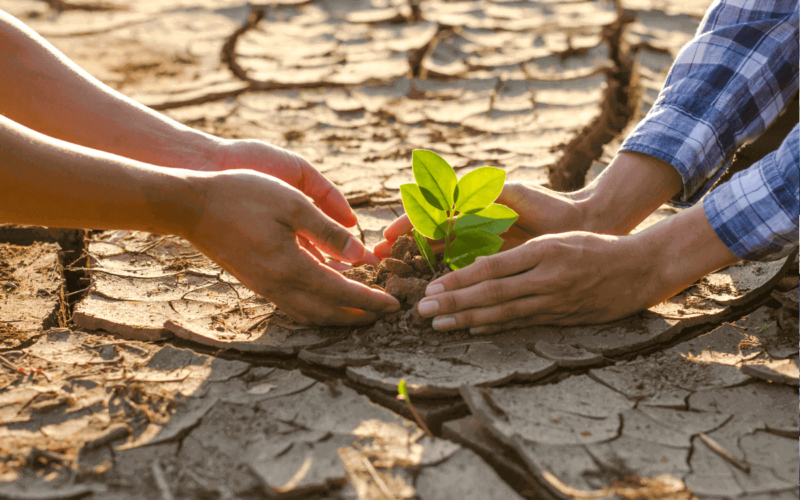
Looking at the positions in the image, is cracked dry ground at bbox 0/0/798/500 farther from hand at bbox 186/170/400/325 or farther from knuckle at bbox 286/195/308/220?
knuckle at bbox 286/195/308/220

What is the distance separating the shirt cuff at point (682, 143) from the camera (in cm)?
166

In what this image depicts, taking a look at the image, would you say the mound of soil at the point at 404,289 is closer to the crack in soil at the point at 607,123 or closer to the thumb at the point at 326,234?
the thumb at the point at 326,234

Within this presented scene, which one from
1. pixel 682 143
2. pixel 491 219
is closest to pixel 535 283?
pixel 491 219

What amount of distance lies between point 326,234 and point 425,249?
27 cm

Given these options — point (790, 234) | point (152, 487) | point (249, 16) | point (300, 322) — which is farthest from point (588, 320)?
point (249, 16)

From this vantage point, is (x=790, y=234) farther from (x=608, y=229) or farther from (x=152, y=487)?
(x=152, y=487)

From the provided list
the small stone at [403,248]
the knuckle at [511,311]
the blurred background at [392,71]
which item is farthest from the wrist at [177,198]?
the blurred background at [392,71]

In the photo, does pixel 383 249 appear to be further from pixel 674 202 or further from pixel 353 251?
pixel 674 202

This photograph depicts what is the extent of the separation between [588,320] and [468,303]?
0.32 metres

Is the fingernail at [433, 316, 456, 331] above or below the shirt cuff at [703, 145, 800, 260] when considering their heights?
below

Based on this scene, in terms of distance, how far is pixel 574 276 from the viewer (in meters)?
1.37

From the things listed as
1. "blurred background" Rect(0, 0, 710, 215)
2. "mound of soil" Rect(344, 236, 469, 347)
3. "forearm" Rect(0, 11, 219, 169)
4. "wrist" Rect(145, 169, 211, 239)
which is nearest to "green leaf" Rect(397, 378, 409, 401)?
"mound of soil" Rect(344, 236, 469, 347)

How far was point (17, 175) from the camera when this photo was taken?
1.20 m

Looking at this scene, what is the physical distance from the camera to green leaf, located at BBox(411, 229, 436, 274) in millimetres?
1494
